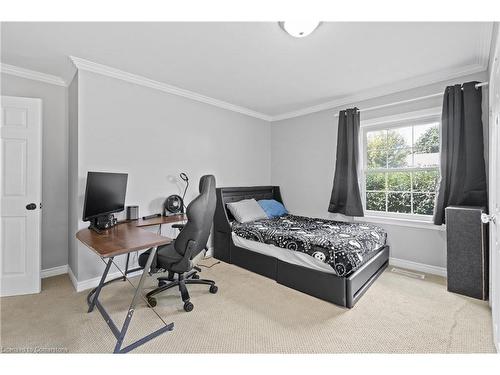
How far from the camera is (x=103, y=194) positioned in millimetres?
2301

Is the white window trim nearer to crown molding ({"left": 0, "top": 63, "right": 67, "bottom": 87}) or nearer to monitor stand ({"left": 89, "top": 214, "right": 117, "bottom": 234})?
monitor stand ({"left": 89, "top": 214, "right": 117, "bottom": 234})

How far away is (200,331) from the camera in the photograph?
1.78 m

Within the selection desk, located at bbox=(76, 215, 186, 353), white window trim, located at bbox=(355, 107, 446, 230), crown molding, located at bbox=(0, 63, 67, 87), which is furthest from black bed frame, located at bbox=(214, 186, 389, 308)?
crown molding, located at bbox=(0, 63, 67, 87)

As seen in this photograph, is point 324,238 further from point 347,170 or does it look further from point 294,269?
point 347,170

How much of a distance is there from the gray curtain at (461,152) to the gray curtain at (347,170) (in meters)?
0.97

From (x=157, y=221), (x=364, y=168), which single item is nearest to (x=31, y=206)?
(x=157, y=221)

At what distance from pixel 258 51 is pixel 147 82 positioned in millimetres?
1530

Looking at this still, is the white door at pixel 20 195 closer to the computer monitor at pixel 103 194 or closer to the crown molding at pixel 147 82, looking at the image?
the crown molding at pixel 147 82

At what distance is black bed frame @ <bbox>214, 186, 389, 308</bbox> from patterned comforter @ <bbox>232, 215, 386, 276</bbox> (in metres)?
0.13

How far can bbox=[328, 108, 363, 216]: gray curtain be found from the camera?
3.39 meters

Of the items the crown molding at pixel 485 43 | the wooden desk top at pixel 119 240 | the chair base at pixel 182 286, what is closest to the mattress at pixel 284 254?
the chair base at pixel 182 286

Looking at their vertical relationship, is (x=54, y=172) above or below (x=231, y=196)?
above
